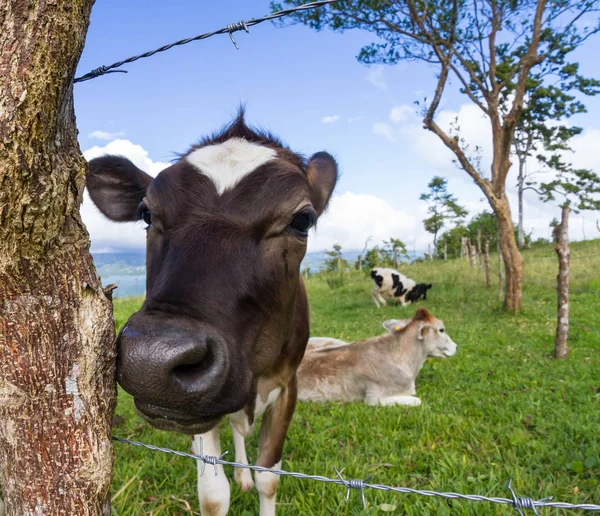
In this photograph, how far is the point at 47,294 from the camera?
1.23 m

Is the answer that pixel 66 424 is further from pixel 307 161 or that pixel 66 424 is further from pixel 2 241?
pixel 307 161

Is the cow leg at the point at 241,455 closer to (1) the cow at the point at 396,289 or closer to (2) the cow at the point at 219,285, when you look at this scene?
(2) the cow at the point at 219,285

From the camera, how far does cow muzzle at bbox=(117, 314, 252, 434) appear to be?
1.42 metres

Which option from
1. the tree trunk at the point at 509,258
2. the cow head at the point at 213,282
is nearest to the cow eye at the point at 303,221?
the cow head at the point at 213,282

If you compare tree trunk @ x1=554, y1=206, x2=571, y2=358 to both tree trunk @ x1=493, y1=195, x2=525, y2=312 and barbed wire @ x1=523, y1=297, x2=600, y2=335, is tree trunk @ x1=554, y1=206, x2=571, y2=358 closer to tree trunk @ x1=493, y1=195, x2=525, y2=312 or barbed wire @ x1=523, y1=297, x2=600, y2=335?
barbed wire @ x1=523, y1=297, x2=600, y2=335

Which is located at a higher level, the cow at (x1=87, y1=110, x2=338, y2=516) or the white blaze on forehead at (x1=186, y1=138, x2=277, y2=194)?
the white blaze on forehead at (x1=186, y1=138, x2=277, y2=194)

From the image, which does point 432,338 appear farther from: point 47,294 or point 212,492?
point 47,294

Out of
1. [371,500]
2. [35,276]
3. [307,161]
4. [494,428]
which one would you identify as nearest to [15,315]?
[35,276]

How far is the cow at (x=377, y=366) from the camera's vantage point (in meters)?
5.59

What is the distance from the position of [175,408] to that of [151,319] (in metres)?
0.30

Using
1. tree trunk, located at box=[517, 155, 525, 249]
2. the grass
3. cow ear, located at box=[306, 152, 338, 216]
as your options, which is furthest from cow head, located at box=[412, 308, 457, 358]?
tree trunk, located at box=[517, 155, 525, 249]

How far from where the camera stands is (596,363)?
6.26 meters

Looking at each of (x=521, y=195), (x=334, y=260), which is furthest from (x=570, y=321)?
(x=521, y=195)

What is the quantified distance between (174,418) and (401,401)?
427cm
